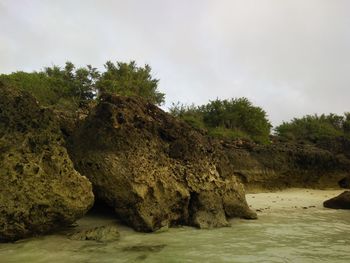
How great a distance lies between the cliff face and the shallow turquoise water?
28.3ft

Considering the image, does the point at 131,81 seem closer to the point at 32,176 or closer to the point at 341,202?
the point at 341,202

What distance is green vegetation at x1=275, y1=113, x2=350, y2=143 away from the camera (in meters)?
37.5

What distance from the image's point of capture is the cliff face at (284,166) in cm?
1900

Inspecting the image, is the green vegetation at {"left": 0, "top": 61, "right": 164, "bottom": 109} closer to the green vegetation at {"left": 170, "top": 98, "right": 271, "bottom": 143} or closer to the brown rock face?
the green vegetation at {"left": 170, "top": 98, "right": 271, "bottom": 143}

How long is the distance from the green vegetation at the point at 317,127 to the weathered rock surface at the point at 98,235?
96.0 feet

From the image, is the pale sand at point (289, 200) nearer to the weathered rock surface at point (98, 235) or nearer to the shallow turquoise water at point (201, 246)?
the shallow turquoise water at point (201, 246)

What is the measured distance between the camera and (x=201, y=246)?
24.8ft

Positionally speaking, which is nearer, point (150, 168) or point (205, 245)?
point (205, 245)

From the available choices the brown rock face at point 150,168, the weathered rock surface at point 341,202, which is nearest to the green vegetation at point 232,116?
the weathered rock surface at point 341,202

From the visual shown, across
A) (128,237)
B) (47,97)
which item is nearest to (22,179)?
(128,237)

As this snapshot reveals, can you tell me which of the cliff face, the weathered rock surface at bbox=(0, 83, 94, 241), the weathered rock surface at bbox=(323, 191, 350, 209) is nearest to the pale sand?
the weathered rock surface at bbox=(323, 191, 350, 209)

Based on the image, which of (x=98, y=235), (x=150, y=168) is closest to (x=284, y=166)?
(x=150, y=168)

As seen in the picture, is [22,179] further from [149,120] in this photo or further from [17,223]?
[149,120]

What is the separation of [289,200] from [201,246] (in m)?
9.79
